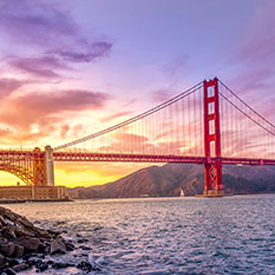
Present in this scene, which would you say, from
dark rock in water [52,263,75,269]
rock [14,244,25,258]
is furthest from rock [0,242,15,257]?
dark rock in water [52,263,75,269]

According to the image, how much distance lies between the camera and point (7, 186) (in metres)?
128

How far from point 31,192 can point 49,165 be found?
51.0ft

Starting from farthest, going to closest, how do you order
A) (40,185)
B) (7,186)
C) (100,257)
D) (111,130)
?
(7,186) < (40,185) < (111,130) < (100,257)

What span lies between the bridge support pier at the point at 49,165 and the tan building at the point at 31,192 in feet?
8.57

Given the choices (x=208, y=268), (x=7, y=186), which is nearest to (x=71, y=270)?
(x=208, y=268)

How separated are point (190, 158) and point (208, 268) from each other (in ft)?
268

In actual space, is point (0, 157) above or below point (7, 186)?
above

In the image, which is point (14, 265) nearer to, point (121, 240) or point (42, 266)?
point (42, 266)

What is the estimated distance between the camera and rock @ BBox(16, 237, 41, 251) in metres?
17.0

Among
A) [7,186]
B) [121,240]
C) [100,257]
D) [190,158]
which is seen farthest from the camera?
[7,186]

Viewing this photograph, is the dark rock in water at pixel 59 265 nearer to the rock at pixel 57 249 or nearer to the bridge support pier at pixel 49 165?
the rock at pixel 57 249

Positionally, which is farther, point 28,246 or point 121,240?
point 121,240

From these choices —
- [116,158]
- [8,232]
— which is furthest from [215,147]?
[8,232]

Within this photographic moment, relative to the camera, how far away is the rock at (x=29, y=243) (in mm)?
16984
